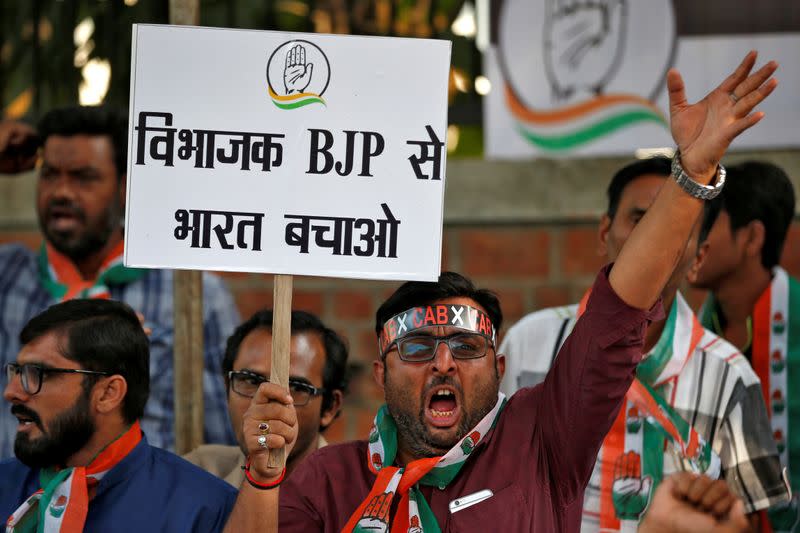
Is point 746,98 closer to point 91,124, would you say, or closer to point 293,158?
point 293,158

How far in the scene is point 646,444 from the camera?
152 inches

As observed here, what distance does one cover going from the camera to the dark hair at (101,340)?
371 cm

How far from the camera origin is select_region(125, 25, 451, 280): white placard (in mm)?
3223

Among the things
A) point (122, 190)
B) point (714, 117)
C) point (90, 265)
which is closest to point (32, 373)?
point (90, 265)

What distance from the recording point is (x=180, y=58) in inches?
129

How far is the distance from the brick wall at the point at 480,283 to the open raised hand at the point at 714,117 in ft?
8.90

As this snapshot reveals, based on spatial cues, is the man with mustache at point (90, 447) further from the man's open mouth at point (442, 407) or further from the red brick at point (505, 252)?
the red brick at point (505, 252)

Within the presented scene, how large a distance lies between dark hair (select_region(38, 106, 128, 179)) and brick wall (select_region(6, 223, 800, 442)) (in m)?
1.30

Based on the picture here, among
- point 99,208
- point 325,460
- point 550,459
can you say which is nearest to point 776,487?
point 550,459

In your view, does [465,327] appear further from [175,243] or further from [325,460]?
[175,243]

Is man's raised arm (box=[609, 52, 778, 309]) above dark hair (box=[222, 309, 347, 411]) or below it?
above

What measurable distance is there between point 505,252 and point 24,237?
211cm

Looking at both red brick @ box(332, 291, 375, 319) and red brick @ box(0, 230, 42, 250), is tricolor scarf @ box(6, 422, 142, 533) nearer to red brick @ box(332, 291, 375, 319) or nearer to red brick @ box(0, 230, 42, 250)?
red brick @ box(332, 291, 375, 319)

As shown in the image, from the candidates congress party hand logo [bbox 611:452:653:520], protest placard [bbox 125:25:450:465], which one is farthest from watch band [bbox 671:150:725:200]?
congress party hand logo [bbox 611:452:653:520]
